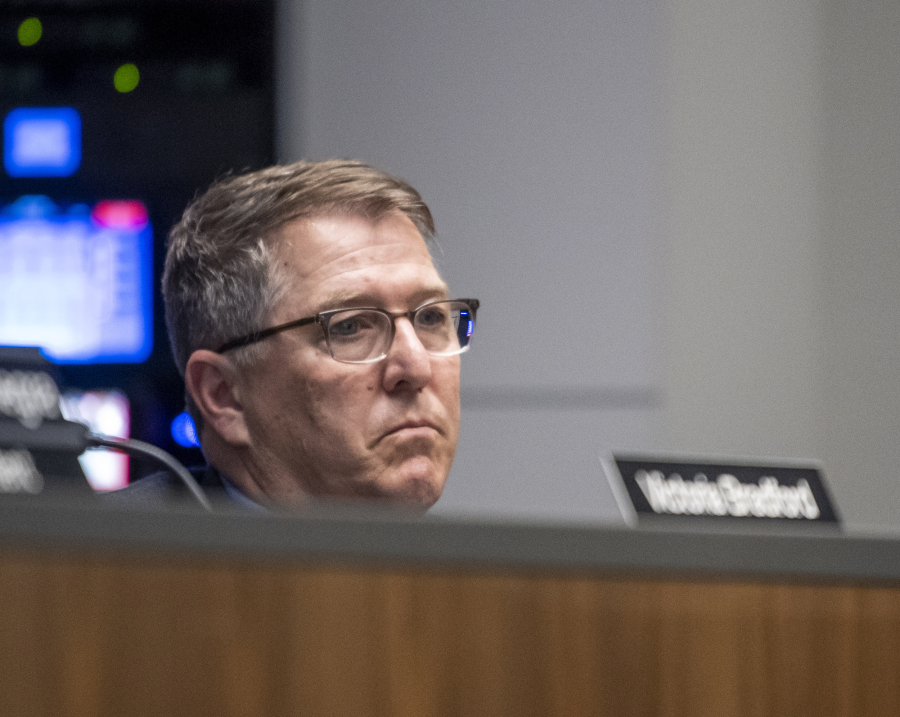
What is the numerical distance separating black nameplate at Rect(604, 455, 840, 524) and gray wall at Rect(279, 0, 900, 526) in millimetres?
1747

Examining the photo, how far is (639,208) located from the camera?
2537 millimetres

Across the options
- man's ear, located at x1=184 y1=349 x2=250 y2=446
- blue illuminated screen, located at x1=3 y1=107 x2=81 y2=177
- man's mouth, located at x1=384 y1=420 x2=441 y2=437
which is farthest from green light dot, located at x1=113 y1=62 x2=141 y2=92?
man's mouth, located at x1=384 y1=420 x2=441 y2=437

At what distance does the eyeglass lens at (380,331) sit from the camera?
134 cm

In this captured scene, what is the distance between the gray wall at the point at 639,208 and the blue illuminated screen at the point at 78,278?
48 centimetres

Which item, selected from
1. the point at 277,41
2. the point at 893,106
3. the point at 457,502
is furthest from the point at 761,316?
the point at 277,41

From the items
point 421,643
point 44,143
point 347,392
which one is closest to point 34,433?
point 421,643

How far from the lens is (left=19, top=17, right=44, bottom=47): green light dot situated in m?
2.69

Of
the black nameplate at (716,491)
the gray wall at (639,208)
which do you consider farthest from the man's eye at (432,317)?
the gray wall at (639,208)

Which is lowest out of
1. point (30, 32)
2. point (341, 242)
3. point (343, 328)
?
point (343, 328)

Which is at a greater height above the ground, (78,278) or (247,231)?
(247,231)

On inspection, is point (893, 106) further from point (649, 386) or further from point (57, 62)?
point (57, 62)

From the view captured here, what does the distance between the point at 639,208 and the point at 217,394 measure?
143cm

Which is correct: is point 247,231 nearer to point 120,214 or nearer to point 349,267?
point 349,267

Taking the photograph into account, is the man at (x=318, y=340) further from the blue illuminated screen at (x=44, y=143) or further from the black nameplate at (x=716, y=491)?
the blue illuminated screen at (x=44, y=143)
